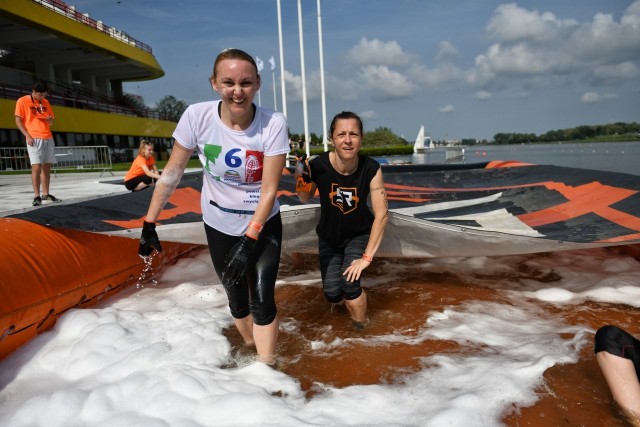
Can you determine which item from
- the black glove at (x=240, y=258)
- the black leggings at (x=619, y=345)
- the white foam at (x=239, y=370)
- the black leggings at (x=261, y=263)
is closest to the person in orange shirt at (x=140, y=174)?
the white foam at (x=239, y=370)

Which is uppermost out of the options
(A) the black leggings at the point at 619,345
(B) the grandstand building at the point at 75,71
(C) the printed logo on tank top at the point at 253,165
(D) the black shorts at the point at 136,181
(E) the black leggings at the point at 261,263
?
(B) the grandstand building at the point at 75,71

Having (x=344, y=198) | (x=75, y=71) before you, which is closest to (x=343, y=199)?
(x=344, y=198)

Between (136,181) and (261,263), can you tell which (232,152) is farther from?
(136,181)

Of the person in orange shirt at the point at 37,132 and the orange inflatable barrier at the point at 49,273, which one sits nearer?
the orange inflatable barrier at the point at 49,273

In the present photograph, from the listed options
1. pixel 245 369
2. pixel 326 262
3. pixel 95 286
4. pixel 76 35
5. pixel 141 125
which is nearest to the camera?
pixel 245 369

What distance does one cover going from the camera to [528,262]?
4.03m

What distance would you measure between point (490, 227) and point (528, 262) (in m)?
0.76

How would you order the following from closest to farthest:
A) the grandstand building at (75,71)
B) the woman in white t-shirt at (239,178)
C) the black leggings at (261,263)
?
the woman in white t-shirt at (239,178)
the black leggings at (261,263)
the grandstand building at (75,71)

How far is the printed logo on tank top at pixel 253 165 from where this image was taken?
82.1 inches

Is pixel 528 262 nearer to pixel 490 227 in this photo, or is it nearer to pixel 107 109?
pixel 490 227

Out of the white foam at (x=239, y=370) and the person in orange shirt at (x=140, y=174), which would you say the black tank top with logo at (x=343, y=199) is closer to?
the white foam at (x=239, y=370)

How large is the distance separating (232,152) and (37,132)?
16.7 ft

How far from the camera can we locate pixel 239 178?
212cm

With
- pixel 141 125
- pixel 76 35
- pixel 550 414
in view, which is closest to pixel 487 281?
pixel 550 414
